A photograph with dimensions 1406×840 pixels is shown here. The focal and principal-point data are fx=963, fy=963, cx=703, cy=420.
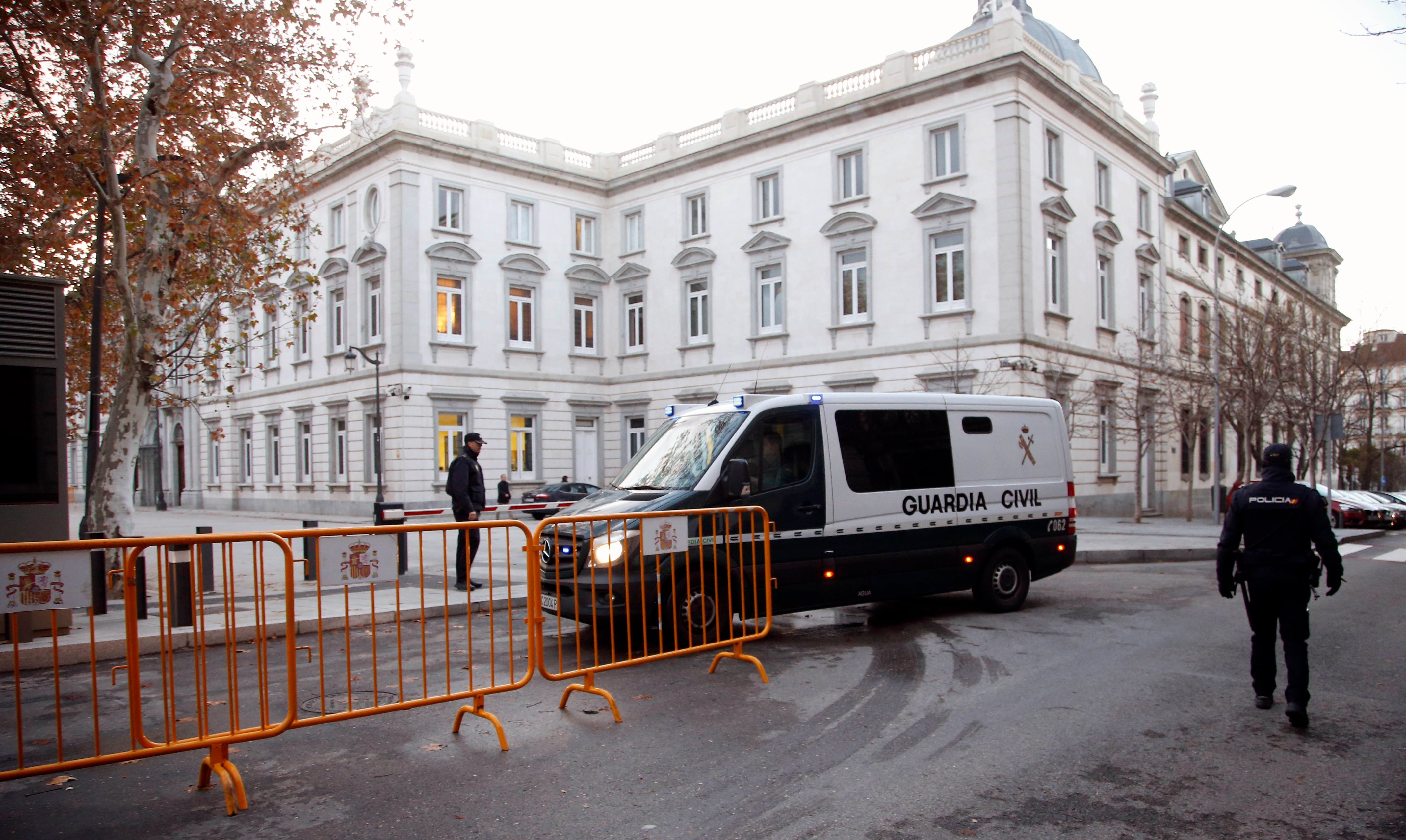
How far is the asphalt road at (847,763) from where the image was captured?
4273 millimetres

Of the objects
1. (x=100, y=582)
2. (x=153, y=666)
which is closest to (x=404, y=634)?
(x=100, y=582)

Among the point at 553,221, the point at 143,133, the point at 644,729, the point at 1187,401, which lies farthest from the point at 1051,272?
the point at 644,729

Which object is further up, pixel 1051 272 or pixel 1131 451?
pixel 1051 272

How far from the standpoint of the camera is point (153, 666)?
6.57 metres

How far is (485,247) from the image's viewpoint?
3356cm

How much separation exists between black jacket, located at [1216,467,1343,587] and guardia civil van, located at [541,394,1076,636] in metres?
3.32

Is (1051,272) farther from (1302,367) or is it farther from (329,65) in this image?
(329,65)

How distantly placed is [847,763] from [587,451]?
105 ft

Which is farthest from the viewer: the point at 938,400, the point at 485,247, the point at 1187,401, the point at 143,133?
the point at 485,247

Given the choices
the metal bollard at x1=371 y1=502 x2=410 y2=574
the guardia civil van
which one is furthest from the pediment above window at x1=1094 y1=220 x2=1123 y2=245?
the metal bollard at x1=371 y1=502 x2=410 y2=574

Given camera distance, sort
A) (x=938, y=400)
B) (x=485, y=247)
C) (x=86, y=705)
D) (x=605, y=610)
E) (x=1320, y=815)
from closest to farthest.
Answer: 1. (x=1320, y=815)
2. (x=86, y=705)
3. (x=605, y=610)
4. (x=938, y=400)
5. (x=485, y=247)

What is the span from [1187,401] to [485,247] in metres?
23.9

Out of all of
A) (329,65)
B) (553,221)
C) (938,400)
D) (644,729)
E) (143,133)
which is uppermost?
(553,221)

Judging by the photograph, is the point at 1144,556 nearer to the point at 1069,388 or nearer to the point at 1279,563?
the point at 1279,563
